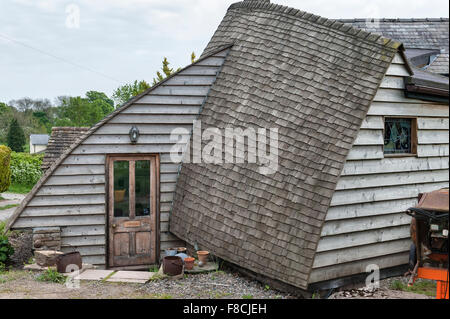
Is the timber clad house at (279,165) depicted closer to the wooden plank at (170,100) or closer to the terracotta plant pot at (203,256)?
the wooden plank at (170,100)

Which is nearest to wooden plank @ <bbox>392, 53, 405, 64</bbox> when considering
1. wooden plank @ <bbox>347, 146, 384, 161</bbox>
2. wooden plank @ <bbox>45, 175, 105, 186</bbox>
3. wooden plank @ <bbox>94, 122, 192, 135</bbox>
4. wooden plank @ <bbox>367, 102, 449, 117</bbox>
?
wooden plank @ <bbox>367, 102, 449, 117</bbox>

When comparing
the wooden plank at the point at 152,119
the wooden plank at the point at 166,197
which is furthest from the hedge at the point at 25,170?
the wooden plank at the point at 166,197

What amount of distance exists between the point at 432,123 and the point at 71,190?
277 inches

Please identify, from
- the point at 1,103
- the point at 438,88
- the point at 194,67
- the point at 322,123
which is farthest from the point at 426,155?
the point at 1,103

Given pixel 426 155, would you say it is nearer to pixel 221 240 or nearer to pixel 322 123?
pixel 322 123

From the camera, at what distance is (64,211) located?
8680 mm

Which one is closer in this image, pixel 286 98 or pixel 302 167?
pixel 302 167

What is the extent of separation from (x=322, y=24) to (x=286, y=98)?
1704 mm

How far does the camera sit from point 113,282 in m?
7.37

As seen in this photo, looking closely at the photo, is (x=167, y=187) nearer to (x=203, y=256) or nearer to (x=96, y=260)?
(x=203, y=256)

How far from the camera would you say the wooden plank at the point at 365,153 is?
6.56 meters

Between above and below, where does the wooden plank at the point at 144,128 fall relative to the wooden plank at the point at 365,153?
above

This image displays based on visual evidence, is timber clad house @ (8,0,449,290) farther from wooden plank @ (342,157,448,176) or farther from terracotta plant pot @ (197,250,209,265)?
terracotta plant pot @ (197,250,209,265)

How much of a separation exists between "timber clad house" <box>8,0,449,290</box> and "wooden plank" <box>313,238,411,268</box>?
0.08ft
